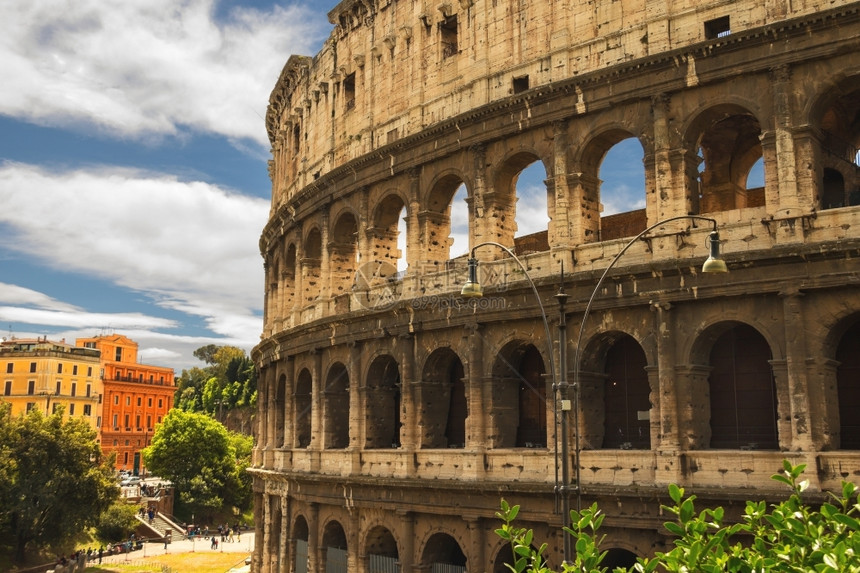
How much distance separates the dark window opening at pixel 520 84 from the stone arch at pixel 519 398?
638cm

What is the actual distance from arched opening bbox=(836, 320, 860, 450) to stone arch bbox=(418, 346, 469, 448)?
360 inches

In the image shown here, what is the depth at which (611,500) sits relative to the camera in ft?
62.4

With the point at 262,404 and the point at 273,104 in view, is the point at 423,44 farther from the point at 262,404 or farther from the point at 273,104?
the point at 262,404

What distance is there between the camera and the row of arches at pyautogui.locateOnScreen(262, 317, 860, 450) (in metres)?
18.6

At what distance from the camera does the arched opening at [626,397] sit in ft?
67.0

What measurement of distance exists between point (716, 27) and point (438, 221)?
8917mm

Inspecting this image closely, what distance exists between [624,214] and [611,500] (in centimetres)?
936

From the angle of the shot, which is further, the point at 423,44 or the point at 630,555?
the point at 423,44

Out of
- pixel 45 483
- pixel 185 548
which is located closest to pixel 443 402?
pixel 45 483

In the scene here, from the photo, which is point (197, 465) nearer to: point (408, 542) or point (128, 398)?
point (128, 398)

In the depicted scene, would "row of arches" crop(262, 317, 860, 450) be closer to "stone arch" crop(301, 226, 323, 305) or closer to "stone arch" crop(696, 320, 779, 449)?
"stone arch" crop(696, 320, 779, 449)

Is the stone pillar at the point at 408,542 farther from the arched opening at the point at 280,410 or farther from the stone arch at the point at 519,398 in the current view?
the arched opening at the point at 280,410

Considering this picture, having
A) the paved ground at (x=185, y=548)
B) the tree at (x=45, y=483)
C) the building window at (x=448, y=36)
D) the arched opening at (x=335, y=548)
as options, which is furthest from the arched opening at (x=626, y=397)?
the tree at (x=45, y=483)

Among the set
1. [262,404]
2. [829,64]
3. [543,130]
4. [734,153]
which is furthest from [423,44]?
[262,404]
